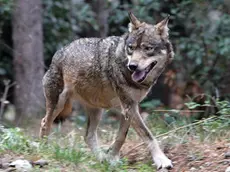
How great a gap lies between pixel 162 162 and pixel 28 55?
17.2ft

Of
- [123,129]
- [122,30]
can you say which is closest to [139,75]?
[123,129]

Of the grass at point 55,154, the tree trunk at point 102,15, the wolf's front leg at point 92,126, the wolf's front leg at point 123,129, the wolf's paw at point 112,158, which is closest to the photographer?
the grass at point 55,154

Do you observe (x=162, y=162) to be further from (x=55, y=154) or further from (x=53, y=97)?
(x=53, y=97)

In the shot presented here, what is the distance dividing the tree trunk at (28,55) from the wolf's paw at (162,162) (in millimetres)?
4682

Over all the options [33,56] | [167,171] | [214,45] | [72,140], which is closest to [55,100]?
[72,140]

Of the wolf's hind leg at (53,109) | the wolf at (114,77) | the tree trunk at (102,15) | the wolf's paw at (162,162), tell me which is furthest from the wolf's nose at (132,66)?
the tree trunk at (102,15)

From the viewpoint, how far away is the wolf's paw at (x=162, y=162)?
6941mm

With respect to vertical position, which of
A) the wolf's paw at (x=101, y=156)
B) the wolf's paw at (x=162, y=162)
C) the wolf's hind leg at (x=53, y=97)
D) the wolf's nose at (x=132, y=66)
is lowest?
the wolf's paw at (x=162, y=162)

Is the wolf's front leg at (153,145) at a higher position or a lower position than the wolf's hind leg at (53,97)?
lower

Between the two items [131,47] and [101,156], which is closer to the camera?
[101,156]

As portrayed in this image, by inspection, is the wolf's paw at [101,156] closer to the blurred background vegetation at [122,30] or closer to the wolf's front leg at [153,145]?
the wolf's front leg at [153,145]

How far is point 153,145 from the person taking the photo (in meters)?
7.19

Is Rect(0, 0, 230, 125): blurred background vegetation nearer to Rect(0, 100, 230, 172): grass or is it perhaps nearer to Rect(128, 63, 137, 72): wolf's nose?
Rect(0, 100, 230, 172): grass

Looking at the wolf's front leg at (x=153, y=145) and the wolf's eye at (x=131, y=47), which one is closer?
the wolf's front leg at (x=153, y=145)
